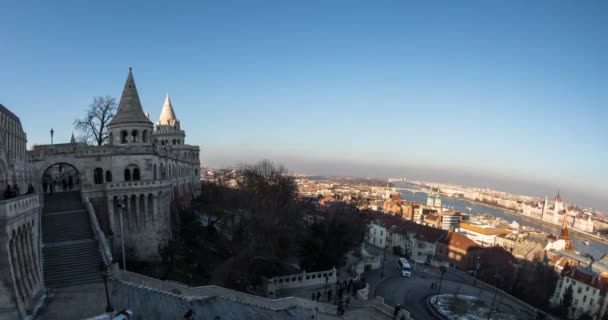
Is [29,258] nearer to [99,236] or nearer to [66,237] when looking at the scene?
[99,236]

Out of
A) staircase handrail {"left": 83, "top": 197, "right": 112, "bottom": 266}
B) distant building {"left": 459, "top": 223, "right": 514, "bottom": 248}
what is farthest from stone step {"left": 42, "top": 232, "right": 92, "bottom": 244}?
distant building {"left": 459, "top": 223, "right": 514, "bottom": 248}

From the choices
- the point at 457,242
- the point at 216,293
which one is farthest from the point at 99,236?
the point at 457,242

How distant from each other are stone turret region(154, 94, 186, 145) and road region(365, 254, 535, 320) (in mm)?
26030

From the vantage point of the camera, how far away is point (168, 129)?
123 ft

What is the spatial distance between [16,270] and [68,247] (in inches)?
195

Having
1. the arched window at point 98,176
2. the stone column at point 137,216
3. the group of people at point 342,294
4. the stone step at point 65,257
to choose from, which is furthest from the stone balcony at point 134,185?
the group of people at point 342,294

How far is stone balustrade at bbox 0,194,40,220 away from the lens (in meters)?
10.3

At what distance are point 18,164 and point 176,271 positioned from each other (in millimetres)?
10006

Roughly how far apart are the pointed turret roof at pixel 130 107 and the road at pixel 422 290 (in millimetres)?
22777

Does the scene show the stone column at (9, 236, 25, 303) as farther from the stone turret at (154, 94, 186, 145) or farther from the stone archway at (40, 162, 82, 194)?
the stone turret at (154, 94, 186, 145)

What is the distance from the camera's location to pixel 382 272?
30859mm

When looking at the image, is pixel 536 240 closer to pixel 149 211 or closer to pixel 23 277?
pixel 149 211

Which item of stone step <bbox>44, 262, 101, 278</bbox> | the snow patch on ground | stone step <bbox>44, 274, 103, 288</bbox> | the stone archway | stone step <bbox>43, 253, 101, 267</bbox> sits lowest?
the snow patch on ground

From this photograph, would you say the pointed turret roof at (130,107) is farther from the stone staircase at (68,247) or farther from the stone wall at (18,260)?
the stone wall at (18,260)
